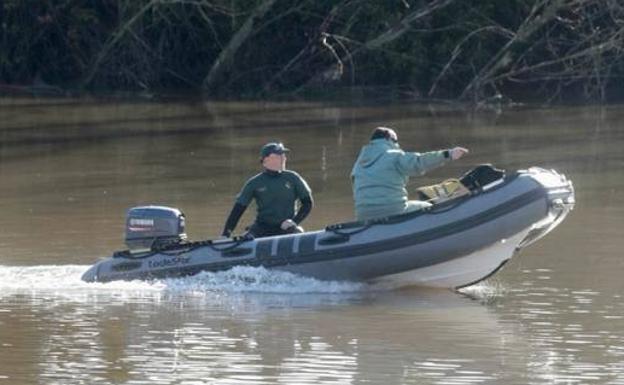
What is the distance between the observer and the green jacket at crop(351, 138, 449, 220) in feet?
36.1

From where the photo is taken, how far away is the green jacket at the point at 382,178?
1099 cm

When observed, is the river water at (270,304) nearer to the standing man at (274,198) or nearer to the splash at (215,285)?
the splash at (215,285)

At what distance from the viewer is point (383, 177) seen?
36.2 ft

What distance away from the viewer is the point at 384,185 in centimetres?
1108

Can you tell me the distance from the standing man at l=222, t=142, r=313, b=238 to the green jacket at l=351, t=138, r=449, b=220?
0.41 meters

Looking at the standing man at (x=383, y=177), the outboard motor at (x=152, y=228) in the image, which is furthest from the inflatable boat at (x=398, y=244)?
Result: the standing man at (x=383, y=177)

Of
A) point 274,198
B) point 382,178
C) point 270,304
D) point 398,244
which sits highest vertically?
point 382,178

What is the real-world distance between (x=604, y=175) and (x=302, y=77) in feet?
42.2

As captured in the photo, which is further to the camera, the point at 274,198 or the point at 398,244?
the point at 274,198

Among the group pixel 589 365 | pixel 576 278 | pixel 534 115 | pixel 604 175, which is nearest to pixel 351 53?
pixel 534 115

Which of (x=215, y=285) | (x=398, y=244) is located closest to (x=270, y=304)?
(x=215, y=285)

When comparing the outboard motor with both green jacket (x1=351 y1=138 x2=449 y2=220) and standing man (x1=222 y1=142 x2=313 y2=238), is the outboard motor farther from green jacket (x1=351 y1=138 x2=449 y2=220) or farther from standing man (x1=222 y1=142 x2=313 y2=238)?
green jacket (x1=351 y1=138 x2=449 y2=220)

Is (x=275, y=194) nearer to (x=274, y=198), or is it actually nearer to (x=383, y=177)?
(x=274, y=198)

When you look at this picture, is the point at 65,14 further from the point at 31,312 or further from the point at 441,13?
the point at 31,312
